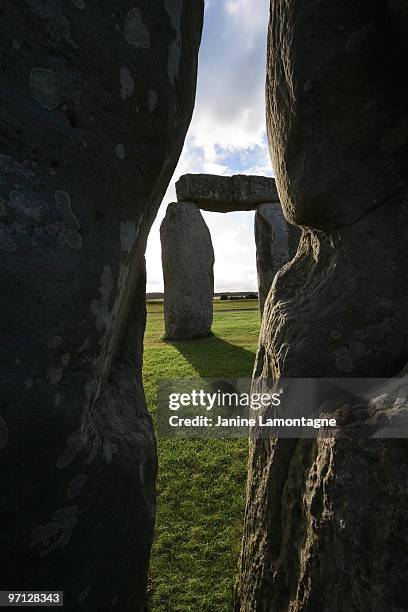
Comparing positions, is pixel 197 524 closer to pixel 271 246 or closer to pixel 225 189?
pixel 271 246

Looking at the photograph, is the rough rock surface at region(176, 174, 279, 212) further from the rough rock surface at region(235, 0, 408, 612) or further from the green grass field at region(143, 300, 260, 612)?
the rough rock surface at region(235, 0, 408, 612)

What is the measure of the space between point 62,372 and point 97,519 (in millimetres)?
376

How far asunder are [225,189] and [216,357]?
329cm

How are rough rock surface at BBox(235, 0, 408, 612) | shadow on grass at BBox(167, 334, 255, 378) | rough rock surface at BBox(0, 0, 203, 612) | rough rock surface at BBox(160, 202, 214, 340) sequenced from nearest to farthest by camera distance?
rough rock surface at BBox(0, 0, 203, 612) < rough rock surface at BBox(235, 0, 408, 612) < shadow on grass at BBox(167, 334, 255, 378) < rough rock surface at BBox(160, 202, 214, 340)

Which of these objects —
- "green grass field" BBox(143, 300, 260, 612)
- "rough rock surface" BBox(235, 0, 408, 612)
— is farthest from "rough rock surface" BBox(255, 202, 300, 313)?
"rough rock surface" BBox(235, 0, 408, 612)

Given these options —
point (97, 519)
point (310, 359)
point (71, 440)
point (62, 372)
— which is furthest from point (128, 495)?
point (310, 359)

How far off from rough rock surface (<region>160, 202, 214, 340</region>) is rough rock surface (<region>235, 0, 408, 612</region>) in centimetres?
537

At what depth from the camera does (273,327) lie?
5.37 ft

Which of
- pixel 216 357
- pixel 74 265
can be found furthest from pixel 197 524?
pixel 216 357

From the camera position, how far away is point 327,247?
1588mm

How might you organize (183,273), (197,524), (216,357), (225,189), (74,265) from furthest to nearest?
(225,189) → (183,273) → (216,357) → (197,524) → (74,265)

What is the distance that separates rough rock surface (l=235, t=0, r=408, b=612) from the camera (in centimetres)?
129

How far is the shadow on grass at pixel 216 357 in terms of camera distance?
15.0ft

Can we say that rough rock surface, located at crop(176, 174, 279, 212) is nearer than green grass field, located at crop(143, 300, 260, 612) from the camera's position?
No
